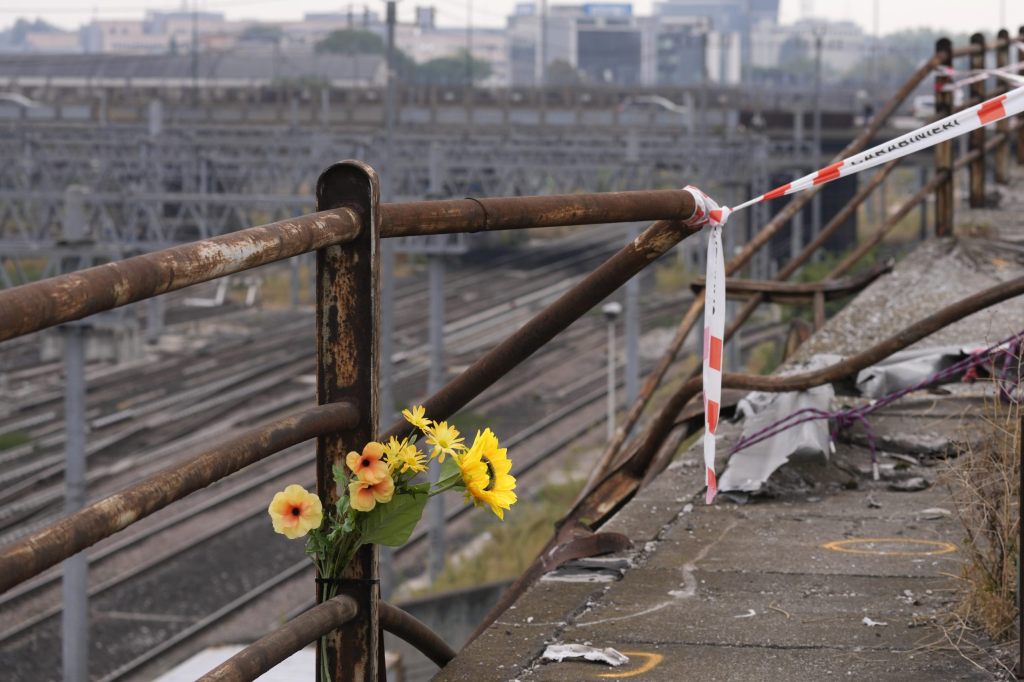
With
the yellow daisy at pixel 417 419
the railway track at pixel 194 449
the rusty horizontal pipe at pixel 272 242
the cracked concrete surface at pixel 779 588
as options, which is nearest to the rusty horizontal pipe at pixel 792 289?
the cracked concrete surface at pixel 779 588

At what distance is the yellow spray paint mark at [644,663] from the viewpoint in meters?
3.32

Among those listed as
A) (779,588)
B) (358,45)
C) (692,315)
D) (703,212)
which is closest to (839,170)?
(703,212)

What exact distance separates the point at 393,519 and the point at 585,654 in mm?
965

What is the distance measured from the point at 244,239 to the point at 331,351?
0.38 metres

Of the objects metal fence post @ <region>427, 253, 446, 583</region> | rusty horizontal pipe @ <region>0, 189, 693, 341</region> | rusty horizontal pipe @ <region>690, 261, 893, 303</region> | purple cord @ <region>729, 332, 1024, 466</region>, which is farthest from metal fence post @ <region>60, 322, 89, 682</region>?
rusty horizontal pipe @ <region>0, 189, 693, 341</region>

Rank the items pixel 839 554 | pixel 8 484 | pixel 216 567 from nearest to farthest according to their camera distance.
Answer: pixel 839 554
pixel 216 567
pixel 8 484

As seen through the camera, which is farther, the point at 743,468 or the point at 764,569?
the point at 743,468

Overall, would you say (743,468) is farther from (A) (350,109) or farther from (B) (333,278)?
(A) (350,109)

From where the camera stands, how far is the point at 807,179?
12.9 ft

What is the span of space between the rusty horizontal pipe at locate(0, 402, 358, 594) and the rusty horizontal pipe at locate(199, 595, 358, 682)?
0.87 ft

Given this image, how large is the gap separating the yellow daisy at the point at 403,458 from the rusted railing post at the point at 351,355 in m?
0.08

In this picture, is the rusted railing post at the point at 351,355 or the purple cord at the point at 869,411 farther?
the purple cord at the point at 869,411

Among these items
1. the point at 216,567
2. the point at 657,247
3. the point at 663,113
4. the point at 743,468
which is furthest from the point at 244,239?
the point at 663,113

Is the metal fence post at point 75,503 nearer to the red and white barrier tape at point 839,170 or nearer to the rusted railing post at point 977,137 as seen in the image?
the rusted railing post at point 977,137
